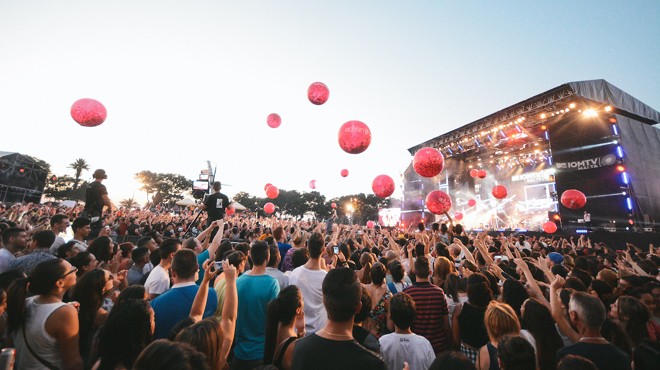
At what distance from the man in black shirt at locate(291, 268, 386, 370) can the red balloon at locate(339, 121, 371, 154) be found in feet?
12.0

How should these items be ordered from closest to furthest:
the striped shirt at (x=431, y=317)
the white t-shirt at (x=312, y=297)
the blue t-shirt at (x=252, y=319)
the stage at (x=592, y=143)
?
the blue t-shirt at (x=252, y=319) → the striped shirt at (x=431, y=317) → the white t-shirt at (x=312, y=297) → the stage at (x=592, y=143)

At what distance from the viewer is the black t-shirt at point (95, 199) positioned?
544cm

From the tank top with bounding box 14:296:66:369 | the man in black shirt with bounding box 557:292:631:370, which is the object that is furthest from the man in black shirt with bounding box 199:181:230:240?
the man in black shirt with bounding box 557:292:631:370

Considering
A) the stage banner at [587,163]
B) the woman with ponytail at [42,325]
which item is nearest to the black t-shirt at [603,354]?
the woman with ponytail at [42,325]

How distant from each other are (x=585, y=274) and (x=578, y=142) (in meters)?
15.3

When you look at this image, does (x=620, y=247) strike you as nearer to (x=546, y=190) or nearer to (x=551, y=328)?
(x=546, y=190)

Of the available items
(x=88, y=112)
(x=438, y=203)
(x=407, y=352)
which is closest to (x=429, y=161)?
(x=438, y=203)

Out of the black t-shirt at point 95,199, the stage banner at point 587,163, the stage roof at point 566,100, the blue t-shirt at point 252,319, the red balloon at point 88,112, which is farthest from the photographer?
the stage banner at point 587,163

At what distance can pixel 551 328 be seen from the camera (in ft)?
7.18

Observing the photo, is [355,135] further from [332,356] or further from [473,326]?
[332,356]

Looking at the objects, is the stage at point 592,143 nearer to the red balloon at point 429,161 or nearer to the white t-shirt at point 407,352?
the red balloon at point 429,161

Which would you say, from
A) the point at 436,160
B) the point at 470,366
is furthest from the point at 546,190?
the point at 470,366

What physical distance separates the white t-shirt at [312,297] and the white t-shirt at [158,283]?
136 cm

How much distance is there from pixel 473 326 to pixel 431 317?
0.41 metres
